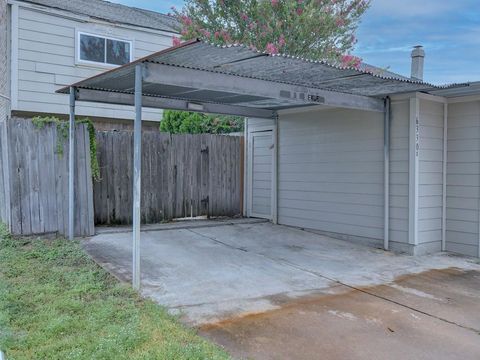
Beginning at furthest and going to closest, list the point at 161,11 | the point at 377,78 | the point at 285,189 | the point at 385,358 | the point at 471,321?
the point at 161,11, the point at 285,189, the point at 377,78, the point at 471,321, the point at 385,358

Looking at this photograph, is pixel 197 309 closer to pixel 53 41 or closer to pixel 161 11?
pixel 53 41

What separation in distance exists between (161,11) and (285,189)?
23.8 feet

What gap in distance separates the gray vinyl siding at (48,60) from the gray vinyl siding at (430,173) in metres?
7.31

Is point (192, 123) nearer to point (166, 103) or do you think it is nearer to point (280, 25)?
point (280, 25)

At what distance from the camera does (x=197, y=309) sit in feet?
13.5

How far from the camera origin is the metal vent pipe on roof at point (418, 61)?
871 centimetres

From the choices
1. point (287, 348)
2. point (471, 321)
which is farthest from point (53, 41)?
point (471, 321)

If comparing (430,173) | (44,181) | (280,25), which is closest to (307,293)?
(430,173)

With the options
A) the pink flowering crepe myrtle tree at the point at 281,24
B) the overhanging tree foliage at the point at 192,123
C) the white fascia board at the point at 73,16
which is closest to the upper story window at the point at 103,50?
the white fascia board at the point at 73,16

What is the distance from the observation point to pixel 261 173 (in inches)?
380

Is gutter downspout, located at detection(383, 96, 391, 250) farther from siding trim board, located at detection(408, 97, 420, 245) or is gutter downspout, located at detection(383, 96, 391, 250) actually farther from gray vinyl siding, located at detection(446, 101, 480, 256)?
gray vinyl siding, located at detection(446, 101, 480, 256)

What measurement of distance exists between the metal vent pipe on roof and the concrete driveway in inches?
150

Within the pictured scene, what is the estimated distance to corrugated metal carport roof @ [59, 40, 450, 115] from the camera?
4.46m

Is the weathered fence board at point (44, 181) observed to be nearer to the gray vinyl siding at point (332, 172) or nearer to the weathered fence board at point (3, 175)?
the weathered fence board at point (3, 175)
